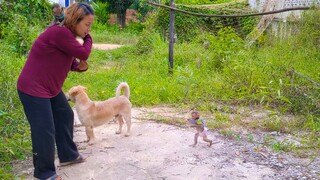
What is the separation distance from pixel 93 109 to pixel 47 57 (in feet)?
4.15

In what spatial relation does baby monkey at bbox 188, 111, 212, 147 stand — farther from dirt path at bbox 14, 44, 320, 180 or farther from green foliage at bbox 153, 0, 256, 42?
green foliage at bbox 153, 0, 256, 42

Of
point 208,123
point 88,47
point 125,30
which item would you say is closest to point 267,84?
point 208,123

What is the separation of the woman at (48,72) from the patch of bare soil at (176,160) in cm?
50

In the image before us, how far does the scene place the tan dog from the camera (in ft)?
15.5

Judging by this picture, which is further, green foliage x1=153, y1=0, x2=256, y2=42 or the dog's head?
green foliage x1=153, y1=0, x2=256, y2=42

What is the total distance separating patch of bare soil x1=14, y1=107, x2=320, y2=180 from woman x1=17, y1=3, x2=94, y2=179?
0.50 m

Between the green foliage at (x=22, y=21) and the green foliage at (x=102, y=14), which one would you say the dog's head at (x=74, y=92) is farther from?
the green foliage at (x=102, y=14)

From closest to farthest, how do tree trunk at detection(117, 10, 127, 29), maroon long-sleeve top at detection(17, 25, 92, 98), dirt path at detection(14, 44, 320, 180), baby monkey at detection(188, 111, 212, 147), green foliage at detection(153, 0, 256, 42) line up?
maroon long-sleeve top at detection(17, 25, 92, 98)
dirt path at detection(14, 44, 320, 180)
baby monkey at detection(188, 111, 212, 147)
green foliage at detection(153, 0, 256, 42)
tree trunk at detection(117, 10, 127, 29)

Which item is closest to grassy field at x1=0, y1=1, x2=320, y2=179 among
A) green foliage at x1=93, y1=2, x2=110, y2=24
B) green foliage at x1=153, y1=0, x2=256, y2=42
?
green foliage at x1=153, y1=0, x2=256, y2=42

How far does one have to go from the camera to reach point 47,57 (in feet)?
12.1

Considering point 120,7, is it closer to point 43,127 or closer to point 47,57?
point 47,57

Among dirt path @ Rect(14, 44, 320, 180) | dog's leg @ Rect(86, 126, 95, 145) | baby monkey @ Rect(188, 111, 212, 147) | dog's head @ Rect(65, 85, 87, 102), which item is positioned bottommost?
dirt path @ Rect(14, 44, 320, 180)

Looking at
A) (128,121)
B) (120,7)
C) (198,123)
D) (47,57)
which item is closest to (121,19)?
(120,7)

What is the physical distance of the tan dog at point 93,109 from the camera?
15.5ft
